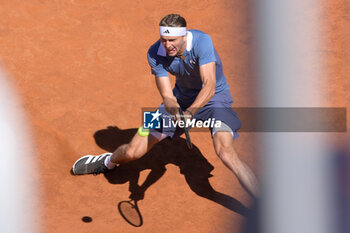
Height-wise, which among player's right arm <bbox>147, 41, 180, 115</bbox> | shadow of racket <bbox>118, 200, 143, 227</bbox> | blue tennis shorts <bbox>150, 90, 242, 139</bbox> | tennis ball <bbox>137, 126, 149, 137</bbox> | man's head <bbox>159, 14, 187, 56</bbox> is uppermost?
man's head <bbox>159, 14, 187, 56</bbox>

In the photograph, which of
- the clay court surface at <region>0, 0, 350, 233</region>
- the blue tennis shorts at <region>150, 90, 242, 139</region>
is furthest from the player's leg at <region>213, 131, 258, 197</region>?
the clay court surface at <region>0, 0, 350, 233</region>

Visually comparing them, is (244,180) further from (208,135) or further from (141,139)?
(208,135)

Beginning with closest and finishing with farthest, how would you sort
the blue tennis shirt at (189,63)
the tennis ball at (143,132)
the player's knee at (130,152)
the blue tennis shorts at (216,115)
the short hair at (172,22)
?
the short hair at (172,22) < the blue tennis shirt at (189,63) < the blue tennis shorts at (216,115) < the tennis ball at (143,132) < the player's knee at (130,152)

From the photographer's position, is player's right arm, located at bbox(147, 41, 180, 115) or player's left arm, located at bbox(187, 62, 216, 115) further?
player's right arm, located at bbox(147, 41, 180, 115)

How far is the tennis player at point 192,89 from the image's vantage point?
20.5ft

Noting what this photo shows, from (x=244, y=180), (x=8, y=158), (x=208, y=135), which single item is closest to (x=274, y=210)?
(x=244, y=180)

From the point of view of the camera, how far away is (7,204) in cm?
707

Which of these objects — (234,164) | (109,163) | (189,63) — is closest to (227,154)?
(234,164)

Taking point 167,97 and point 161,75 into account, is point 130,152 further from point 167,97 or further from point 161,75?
point 161,75

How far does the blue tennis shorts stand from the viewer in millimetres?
6527

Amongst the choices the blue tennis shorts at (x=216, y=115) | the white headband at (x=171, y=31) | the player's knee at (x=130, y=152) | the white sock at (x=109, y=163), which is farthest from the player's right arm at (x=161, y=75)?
the white sock at (x=109, y=163)

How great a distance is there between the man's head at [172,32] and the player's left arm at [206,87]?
35 cm

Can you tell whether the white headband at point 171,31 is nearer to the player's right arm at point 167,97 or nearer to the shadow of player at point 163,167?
the player's right arm at point 167,97

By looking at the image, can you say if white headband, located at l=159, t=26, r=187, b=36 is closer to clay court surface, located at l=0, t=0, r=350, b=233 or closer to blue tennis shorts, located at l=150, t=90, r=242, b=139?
blue tennis shorts, located at l=150, t=90, r=242, b=139
